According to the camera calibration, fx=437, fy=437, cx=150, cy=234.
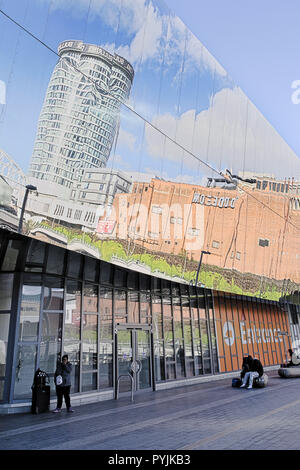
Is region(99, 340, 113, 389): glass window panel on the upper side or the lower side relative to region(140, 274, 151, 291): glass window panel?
lower

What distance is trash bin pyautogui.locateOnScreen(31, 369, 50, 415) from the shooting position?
470 inches

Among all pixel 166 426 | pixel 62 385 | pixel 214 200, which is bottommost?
pixel 166 426

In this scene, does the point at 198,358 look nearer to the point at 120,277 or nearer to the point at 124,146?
the point at 120,277

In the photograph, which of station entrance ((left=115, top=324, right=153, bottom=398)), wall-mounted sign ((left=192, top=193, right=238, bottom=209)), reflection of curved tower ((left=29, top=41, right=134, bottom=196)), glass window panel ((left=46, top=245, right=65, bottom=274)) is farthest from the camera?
wall-mounted sign ((left=192, top=193, right=238, bottom=209))

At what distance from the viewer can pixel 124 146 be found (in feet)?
45.4

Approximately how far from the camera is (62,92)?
36.4 ft

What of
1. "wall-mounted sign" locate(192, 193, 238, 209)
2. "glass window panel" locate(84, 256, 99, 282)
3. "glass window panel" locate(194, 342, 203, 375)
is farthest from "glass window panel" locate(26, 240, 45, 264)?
"glass window panel" locate(194, 342, 203, 375)

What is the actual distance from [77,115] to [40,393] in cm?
764

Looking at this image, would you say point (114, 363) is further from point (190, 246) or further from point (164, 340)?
point (190, 246)

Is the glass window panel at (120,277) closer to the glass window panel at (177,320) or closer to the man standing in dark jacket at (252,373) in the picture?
the glass window panel at (177,320)

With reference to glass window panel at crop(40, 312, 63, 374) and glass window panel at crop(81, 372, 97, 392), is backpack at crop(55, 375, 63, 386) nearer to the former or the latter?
glass window panel at crop(40, 312, 63, 374)

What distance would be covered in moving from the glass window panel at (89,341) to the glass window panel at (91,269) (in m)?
1.31

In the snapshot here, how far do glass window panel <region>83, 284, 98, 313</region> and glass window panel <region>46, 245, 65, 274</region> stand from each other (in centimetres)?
149

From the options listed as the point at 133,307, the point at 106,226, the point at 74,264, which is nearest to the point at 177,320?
the point at 133,307
